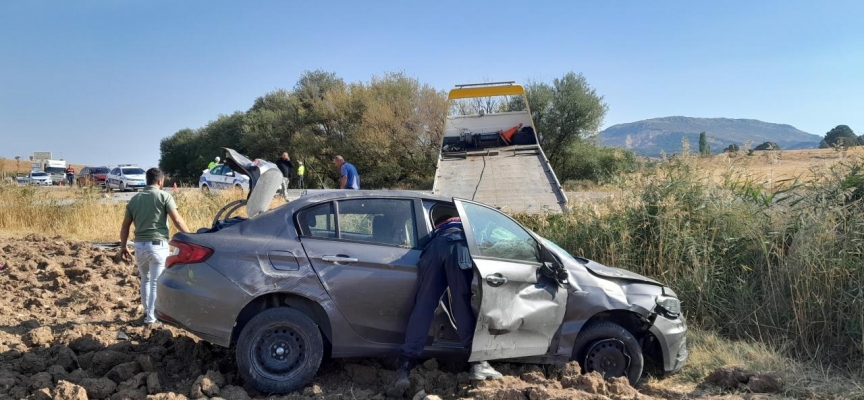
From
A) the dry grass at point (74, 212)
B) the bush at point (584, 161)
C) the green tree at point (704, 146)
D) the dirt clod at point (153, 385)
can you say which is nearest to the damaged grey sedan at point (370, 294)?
the dirt clod at point (153, 385)

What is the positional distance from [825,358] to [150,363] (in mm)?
6427

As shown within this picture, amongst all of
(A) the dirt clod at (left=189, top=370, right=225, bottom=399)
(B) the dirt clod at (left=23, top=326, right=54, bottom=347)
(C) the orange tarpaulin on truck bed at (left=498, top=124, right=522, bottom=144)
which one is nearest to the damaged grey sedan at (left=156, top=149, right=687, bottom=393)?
(A) the dirt clod at (left=189, top=370, right=225, bottom=399)

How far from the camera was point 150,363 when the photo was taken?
479 centimetres

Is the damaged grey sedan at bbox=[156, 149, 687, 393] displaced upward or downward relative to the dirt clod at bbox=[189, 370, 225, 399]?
upward

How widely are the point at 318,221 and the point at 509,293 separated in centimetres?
166

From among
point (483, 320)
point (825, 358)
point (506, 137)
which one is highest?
point (506, 137)

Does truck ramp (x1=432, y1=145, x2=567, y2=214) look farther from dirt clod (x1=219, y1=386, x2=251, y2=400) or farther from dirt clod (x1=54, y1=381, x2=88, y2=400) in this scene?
dirt clod (x1=54, y1=381, x2=88, y2=400)

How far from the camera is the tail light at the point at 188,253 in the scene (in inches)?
178

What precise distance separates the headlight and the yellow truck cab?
4123 mm

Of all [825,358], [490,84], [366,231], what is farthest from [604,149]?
[366,231]

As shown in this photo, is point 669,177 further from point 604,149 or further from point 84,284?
point 604,149

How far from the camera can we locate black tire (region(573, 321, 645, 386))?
192 inches

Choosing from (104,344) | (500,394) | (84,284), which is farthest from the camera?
(84,284)

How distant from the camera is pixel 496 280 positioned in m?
4.46
